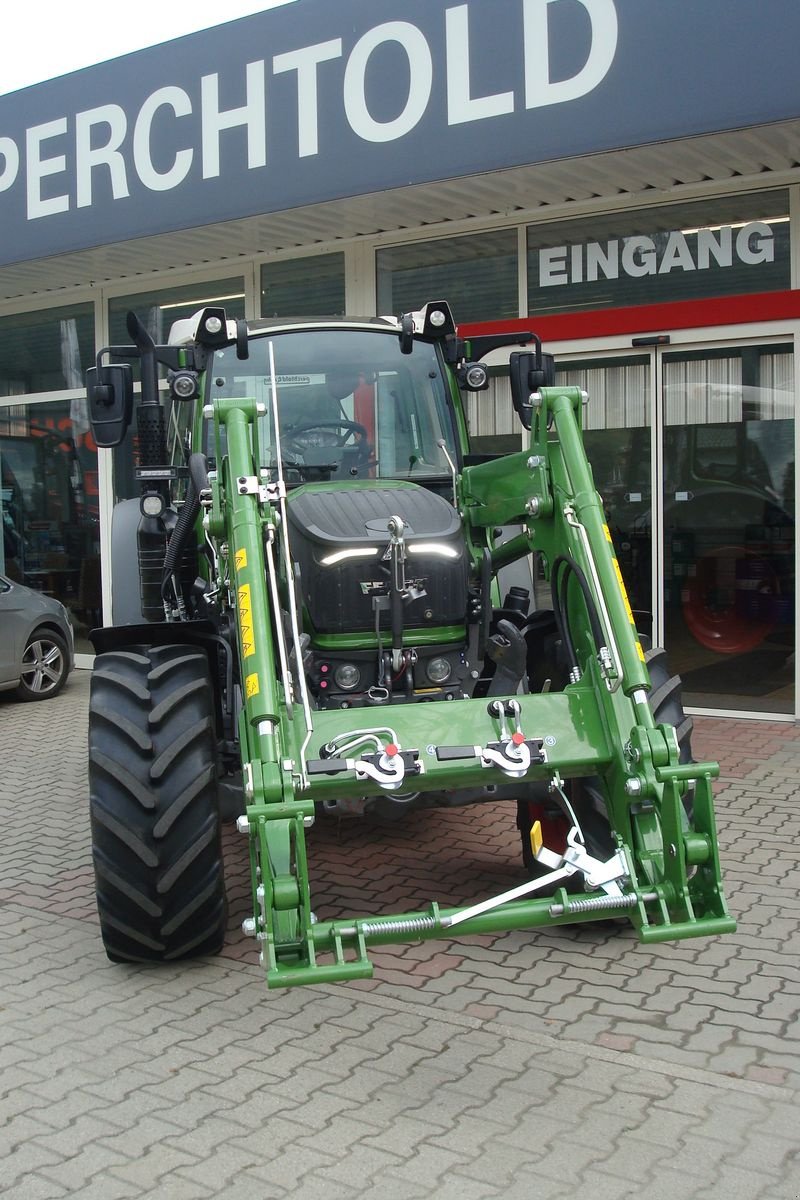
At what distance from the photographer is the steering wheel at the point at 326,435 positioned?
566cm

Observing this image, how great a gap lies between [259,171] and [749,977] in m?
→ 6.95

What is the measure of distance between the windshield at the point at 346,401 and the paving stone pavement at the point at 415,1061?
2.06 m

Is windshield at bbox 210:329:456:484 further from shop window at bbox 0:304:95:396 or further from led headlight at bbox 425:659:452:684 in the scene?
shop window at bbox 0:304:95:396

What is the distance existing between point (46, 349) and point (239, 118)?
4990 millimetres

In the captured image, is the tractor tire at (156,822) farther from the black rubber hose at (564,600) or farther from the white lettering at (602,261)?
the white lettering at (602,261)

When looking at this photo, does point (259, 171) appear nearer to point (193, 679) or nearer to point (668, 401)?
point (668, 401)

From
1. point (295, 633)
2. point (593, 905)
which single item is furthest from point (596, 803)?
point (295, 633)

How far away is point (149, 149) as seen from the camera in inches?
375

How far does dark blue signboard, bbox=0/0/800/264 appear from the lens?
7.26 metres

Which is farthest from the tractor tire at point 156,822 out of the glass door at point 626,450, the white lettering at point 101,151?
the white lettering at point 101,151

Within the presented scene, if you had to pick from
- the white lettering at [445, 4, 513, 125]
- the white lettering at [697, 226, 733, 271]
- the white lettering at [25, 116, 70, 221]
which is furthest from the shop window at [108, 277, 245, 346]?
the white lettering at [697, 226, 733, 271]

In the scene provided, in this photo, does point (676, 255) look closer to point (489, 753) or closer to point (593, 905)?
point (489, 753)

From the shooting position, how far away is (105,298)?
12.5 metres

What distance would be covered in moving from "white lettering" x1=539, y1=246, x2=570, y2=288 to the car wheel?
566cm
